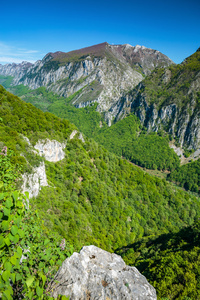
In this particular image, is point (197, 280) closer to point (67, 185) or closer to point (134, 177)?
point (67, 185)

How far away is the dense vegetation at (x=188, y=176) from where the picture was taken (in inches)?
5940

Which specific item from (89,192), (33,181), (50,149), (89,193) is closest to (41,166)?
(33,181)

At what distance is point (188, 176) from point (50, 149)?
151m

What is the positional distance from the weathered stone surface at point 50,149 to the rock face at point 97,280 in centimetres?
3719

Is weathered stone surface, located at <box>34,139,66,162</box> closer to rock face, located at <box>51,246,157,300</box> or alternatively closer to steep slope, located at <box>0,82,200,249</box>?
steep slope, located at <box>0,82,200,249</box>

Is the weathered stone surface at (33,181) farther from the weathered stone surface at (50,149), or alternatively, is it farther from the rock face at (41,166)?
the weathered stone surface at (50,149)

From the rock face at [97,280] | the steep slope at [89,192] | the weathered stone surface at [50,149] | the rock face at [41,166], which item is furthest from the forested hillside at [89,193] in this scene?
the rock face at [97,280]

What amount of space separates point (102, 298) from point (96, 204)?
48.0 meters

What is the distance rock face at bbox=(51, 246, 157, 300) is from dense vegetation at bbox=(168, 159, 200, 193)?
6350 inches

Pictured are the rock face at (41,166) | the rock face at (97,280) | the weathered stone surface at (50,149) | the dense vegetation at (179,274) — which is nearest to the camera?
the rock face at (97,280)

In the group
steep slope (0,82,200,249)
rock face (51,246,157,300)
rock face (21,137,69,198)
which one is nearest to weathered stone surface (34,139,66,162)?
rock face (21,137,69,198)

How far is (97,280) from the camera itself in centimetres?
1044

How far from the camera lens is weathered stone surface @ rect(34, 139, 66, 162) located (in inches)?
1806

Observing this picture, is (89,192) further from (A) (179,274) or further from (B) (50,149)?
(A) (179,274)
